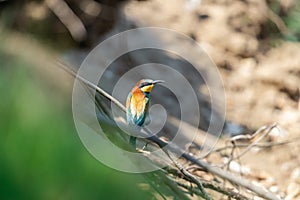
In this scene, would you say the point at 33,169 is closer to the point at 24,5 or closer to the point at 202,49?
the point at 24,5

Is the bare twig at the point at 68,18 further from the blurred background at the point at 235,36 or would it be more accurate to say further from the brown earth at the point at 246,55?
the brown earth at the point at 246,55

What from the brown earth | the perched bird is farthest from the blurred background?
the perched bird

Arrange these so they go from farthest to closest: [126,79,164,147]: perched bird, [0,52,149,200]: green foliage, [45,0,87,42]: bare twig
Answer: [45,0,87,42]: bare twig < [126,79,164,147]: perched bird < [0,52,149,200]: green foliage

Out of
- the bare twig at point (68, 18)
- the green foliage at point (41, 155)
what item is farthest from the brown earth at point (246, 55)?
the green foliage at point (41, 155)

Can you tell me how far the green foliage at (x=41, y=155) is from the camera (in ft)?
1.29

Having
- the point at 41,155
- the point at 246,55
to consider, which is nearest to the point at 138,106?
the point at 41,155

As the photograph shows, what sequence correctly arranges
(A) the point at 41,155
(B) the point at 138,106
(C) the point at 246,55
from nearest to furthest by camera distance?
(A) the point at 41,155, (B) the point at 138,106, (C) the point at 246,55

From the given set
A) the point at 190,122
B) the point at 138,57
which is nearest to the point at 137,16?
the point at 138,57

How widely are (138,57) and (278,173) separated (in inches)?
36.8

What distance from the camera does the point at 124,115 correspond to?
56.6 inches

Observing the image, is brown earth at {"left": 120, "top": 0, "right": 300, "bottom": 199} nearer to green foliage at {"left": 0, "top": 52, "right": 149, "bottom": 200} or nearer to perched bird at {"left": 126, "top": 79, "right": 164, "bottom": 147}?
perched bird at {"left": 126, "top": 79, "right": 164, "bottom": 147}

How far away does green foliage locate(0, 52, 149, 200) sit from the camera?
39cm

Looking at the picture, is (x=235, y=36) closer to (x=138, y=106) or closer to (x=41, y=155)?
(x=138, y=106)

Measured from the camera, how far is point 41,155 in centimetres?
40
